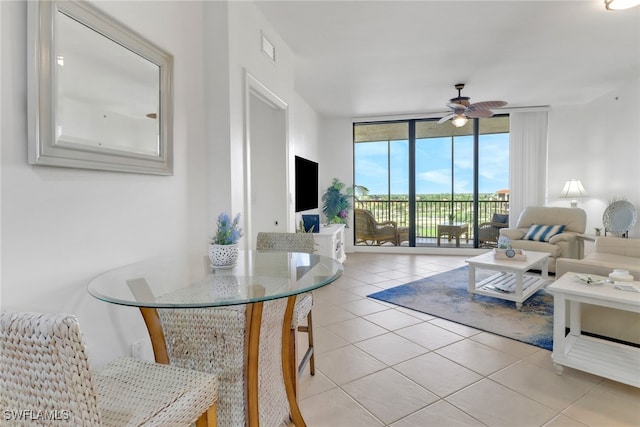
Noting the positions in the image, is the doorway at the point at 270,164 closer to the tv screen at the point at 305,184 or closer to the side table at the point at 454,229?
the tv screen at the point at 305,184

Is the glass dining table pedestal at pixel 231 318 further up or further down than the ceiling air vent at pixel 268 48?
further down

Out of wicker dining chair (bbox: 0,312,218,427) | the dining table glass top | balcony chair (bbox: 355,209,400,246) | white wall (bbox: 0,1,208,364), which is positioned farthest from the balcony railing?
wicker dining chair (bbox: 0,312,218,427)

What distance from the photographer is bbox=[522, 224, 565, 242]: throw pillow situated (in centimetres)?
474

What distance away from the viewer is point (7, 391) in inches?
30.5

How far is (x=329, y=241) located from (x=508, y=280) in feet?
7.46

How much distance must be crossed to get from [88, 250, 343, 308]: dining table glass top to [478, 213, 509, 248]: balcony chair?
214 inches

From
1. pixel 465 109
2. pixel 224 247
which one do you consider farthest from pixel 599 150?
pixel 224 247

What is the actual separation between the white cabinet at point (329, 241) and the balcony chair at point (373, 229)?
41.3 inches

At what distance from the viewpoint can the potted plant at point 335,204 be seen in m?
6.26

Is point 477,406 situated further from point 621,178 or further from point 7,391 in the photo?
point 621,178

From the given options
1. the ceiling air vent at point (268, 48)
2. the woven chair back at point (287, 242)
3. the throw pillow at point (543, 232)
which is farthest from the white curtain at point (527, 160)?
the woven chair back at point (287, 242)

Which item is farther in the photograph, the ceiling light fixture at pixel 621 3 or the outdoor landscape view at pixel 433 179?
the outdoor landscape view at pixel 433 179

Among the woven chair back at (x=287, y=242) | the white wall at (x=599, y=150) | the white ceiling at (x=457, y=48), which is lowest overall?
the woven chair back at (x=287, y=242)

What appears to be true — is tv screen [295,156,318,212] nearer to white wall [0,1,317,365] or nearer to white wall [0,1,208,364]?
white wall [0,1,317,365]
